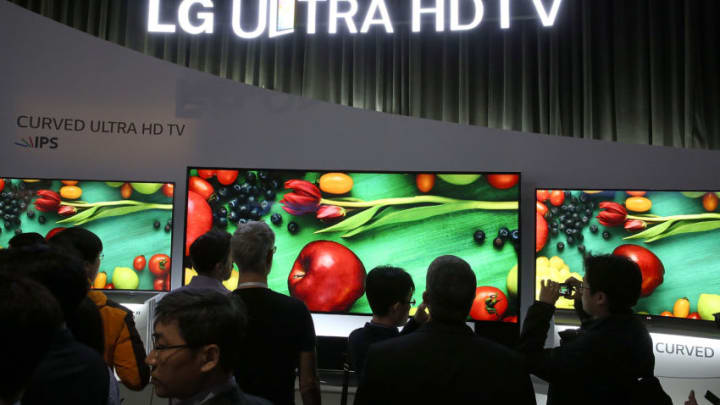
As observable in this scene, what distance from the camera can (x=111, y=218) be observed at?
4.44 meters

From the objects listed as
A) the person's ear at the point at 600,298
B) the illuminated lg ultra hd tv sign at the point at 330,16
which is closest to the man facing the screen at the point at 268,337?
the person's ear at the point at 600,298

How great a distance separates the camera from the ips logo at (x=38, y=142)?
479 centimetres

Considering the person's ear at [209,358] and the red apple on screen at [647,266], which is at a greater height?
the red apple on screen at [647,266]

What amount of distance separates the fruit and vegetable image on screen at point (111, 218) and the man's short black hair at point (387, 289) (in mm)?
2515

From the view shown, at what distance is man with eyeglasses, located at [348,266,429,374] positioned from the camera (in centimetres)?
224

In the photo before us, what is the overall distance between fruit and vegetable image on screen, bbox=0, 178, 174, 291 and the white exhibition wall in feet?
0.73

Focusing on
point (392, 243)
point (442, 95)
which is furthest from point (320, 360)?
point (442, 95)

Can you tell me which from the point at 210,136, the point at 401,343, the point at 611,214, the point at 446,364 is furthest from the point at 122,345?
the point at 611,214

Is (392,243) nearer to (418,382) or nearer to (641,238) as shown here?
(641,238)

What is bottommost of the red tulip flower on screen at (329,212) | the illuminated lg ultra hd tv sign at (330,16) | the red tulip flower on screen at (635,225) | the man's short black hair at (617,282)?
the man's short black hair at (617,282)

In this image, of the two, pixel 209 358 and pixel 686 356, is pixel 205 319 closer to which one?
pixel 209 358

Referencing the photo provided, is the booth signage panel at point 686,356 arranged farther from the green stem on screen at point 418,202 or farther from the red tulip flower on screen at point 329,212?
the red tulip flower on screen at point 329,212

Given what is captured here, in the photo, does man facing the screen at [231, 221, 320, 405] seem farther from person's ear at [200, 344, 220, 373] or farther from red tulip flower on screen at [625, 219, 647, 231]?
red tulip flower on screen at [625, 219, 647, 231]

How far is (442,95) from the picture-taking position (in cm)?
549
